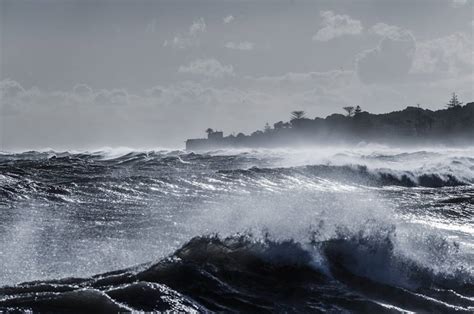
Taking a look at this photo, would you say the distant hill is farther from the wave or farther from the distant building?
the wave

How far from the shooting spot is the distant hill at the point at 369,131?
320ft

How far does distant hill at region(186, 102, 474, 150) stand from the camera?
97562mm

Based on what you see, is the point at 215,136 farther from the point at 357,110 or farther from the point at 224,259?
the point at 224,259

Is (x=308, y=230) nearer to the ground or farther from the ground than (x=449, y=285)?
farther from the ground

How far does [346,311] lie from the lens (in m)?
5.96

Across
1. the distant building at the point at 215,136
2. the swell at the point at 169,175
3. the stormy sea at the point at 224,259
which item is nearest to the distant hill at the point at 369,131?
the distant building at the point at 215,136

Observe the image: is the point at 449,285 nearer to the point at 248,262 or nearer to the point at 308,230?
the point at 308,230

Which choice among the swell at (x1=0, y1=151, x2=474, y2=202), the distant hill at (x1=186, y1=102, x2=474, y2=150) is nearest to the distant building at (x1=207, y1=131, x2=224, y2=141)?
the distant hill at (x1=186, y1=102, x2=474, y2=150)

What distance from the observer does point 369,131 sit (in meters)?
107

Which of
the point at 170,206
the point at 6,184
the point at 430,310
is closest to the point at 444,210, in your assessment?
the point at 170,206

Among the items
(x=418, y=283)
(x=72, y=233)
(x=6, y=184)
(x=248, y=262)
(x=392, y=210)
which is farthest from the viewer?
(x=6, y=184)

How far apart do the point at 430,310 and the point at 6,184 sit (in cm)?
1360

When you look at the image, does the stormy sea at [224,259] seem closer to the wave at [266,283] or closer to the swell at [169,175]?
the wave at [266,283]

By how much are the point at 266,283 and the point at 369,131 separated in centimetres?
10414
